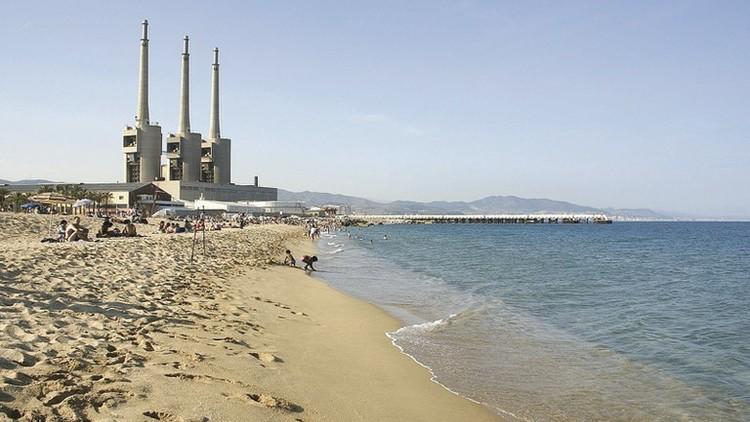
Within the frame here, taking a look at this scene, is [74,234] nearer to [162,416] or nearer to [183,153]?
[162,416]

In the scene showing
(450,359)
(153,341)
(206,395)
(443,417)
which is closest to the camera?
(206,395)

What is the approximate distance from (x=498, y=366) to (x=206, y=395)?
5.38m

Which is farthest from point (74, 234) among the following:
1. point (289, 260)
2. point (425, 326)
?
point (425, 326)

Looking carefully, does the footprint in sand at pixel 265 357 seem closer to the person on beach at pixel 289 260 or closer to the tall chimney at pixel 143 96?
the person on beach at pixel 289 260

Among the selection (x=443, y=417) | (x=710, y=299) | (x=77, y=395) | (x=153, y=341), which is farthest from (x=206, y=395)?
(x=710, y=299)

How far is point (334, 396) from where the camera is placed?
660 cm

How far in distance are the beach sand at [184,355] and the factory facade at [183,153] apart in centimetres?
8001

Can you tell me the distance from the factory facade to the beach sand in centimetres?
8001

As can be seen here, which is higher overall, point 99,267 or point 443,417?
point 99,267

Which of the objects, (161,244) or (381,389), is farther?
(161,244)

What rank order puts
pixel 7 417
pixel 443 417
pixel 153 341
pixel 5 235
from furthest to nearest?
1. pixel 5 235
2. pixel 153 341
3. pixel 443 417
4. pixel 7 417

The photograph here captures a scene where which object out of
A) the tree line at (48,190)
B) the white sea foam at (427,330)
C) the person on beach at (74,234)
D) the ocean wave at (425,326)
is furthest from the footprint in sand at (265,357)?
the tree line at (48,190)

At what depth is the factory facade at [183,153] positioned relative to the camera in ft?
298

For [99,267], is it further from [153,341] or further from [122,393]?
[122,393]
